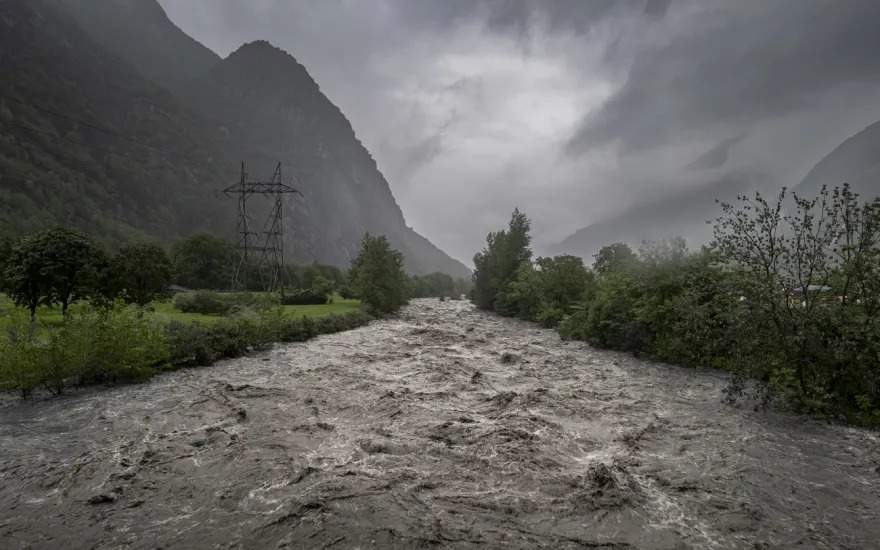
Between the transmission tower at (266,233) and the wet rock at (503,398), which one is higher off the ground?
the transmission tower at (266,233)

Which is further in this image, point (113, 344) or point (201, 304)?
point (201, 304)

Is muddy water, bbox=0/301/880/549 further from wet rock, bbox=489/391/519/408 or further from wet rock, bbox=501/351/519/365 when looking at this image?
wet rock, bbox=501/351/519/365

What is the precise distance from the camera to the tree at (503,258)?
229 feet

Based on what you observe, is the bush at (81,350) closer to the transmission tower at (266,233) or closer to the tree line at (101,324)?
the tree line at (101,324)

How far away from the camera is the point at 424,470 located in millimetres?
10781

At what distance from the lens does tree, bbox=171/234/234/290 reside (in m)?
70.1

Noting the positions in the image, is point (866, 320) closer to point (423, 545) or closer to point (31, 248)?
point (423, 545)

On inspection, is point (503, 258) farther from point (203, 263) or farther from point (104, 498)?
point (104, 498)

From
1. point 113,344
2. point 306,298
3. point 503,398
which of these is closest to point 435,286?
point 306,298

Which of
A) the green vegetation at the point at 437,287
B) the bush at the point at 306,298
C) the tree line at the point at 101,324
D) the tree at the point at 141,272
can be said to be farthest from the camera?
the green vegetation at the point at 437,287

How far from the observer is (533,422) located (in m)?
14.6

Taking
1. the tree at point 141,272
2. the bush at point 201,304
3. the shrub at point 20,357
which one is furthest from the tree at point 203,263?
the shrub at point 20,357

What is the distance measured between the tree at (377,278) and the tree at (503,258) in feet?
54.9

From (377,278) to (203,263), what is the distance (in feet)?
108
